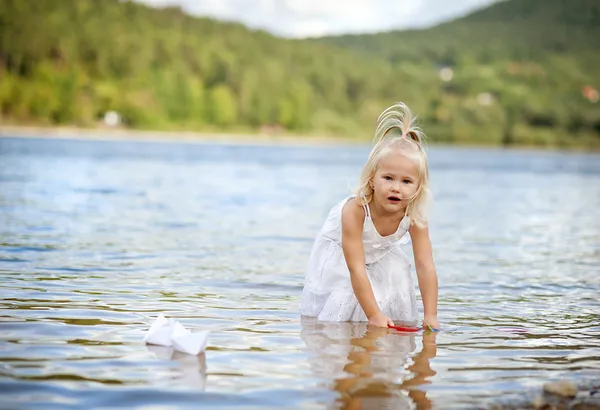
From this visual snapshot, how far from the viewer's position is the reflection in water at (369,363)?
4848 millimetres

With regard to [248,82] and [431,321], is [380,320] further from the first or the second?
[248,82]

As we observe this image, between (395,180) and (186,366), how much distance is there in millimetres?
1969

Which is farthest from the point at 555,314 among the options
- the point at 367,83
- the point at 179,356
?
the point at 367,83

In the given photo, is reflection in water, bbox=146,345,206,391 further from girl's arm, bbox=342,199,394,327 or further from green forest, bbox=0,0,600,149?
green forest, bbox=0,0,600,149

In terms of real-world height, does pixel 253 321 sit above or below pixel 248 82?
below

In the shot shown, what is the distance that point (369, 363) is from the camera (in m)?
5.63

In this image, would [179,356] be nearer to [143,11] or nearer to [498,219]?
[498,219]

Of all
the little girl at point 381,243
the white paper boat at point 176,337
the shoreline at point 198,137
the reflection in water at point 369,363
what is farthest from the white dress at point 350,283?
the shoreline at point 198,137

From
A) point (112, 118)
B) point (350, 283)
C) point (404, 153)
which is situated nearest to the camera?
point (404, 153)

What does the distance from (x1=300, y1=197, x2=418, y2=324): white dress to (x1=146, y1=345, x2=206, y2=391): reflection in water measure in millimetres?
1533

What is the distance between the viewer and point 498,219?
19578mm

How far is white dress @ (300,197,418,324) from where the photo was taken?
693 cm

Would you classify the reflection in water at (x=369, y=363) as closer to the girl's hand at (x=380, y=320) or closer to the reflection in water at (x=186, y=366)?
the girl's hand at (x=380, y=320)

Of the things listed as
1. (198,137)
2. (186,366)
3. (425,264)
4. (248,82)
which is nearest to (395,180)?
(425,264)
